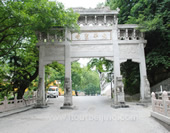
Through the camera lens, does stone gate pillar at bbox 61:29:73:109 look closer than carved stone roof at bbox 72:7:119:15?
Yes

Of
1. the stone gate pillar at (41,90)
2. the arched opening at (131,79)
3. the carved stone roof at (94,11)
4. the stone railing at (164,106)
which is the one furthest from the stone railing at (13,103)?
the arched opening at (131,79)

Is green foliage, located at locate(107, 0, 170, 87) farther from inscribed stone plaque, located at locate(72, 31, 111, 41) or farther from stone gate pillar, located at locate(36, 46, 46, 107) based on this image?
stone gate pillar, located at locate(36, 46, 46, 107)

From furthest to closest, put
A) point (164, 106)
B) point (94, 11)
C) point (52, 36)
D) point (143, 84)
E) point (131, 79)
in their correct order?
1. point (131, 79)
2. point (52, 36)
3. point (94, 11)
4. point (143, 84)
5. point (164, 106)

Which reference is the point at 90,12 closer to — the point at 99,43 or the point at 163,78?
the point at 99,43

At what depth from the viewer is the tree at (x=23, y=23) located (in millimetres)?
7844

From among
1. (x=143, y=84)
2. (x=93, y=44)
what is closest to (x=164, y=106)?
(x=143, y=84)

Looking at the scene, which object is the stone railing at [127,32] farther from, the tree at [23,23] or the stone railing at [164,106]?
the stone railing at [164,106]

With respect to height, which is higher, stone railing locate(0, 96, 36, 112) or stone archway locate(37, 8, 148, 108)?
stone archway locate(37, 8, 148, 108)

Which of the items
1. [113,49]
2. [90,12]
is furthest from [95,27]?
[113,49]

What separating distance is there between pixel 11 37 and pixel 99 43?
20.6ft

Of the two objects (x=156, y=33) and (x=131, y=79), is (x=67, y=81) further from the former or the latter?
(x=156, y=33)

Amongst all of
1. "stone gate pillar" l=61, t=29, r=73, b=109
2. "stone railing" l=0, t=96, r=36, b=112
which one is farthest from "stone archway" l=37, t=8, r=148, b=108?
"stone railing" l=0, t=96, r=36, b=112

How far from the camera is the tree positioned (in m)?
7.84

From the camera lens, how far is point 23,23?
816 centimetres
